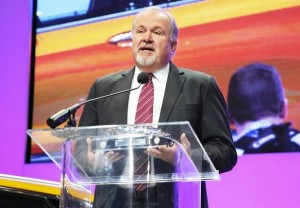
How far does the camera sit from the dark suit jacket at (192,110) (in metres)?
2.65

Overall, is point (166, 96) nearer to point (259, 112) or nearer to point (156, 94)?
point (156, 94)

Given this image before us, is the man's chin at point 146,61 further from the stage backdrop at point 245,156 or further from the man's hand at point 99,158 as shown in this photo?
the stage backdrop at point 245,156

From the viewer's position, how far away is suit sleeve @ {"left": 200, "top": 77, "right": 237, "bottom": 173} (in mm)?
2551

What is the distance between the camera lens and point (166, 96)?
2.72m

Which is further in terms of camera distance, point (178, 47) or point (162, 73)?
point (178, 47)

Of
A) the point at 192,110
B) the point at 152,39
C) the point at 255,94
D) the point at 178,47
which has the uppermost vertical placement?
the point at 178,47

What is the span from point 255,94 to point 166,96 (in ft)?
5.30

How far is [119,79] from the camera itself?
2922 mm

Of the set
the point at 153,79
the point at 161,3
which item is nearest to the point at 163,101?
the point at 153,79

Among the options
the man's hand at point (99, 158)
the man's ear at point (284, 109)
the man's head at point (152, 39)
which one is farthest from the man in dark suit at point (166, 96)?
the man's ear at point (284, 109)

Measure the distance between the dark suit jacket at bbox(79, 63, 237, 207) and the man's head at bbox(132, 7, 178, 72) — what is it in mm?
89

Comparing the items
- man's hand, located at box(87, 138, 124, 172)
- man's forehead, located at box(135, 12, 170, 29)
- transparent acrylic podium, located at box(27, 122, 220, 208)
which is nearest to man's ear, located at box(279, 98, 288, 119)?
man's forehead, located at box(135, 12, 170, 29)

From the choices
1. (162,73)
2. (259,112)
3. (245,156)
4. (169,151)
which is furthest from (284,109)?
(169,151)

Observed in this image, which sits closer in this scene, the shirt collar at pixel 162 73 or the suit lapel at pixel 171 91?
the suit lapel at pixel 171 91
